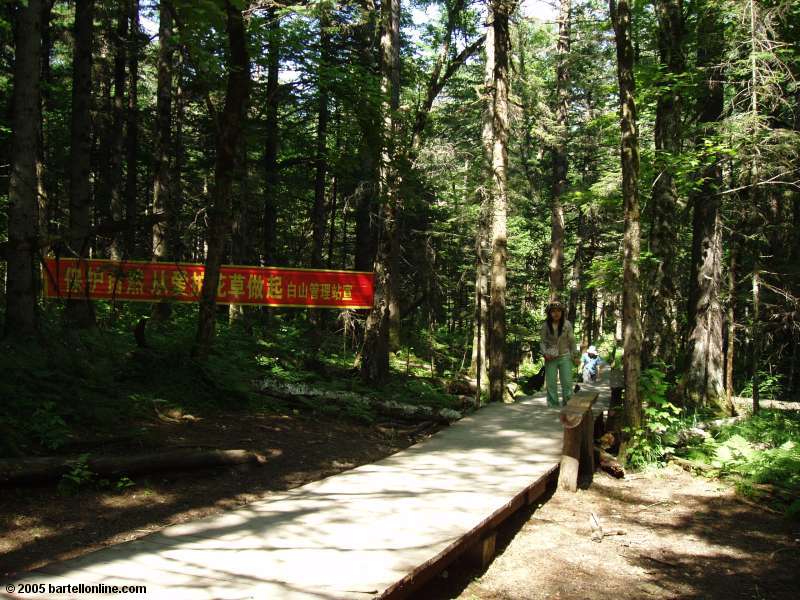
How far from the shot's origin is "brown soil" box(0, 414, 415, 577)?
15.0ft

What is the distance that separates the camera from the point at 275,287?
14.3 m

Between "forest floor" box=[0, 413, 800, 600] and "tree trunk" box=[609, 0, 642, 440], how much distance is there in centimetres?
136

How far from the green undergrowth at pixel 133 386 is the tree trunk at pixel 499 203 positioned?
1.68 meters

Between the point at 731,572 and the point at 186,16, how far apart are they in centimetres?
910

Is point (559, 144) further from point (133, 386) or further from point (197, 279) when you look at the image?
point (133, 386)

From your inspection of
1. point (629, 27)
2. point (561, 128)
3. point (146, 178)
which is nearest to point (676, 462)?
point (629, 27)

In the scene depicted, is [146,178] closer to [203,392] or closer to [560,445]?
[203,392]

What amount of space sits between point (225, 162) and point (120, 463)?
5183 millimetres

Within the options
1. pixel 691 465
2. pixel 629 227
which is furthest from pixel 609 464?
pixel 629 227

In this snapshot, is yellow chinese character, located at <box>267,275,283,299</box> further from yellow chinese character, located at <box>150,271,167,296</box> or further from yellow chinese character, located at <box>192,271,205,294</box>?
yellow chinese character, located at <box>150,271,167,296</box>

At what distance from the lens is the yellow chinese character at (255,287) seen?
46.7 ft

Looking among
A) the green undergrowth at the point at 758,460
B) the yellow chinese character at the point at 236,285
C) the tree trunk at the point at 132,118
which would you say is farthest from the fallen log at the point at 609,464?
the tree trunk at the point at 132,118

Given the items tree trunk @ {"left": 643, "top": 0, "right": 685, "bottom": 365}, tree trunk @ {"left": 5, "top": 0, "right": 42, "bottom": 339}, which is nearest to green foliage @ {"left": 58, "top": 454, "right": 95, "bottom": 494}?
tree trunk @ {"left": 5, "top": 0, "right": 42, "bottom": 339}

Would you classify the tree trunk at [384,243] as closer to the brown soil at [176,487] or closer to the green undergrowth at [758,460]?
the brown soil at [176,487]
